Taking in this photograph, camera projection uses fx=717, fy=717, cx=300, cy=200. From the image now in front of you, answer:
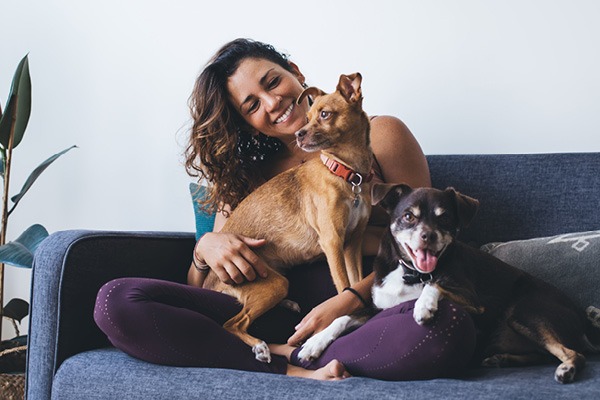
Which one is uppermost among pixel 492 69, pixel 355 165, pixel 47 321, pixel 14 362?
pixel 492 69

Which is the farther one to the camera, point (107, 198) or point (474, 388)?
point (107, 198)

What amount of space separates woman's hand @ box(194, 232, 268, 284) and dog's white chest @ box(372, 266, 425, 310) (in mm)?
422

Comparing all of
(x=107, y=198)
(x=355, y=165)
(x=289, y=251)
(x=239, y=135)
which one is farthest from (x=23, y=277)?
(x=355, y=165)

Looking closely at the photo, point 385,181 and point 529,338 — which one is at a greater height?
point 385,181

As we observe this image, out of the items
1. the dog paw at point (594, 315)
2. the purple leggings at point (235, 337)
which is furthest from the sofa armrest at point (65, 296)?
the dog paw at point (594, 315)

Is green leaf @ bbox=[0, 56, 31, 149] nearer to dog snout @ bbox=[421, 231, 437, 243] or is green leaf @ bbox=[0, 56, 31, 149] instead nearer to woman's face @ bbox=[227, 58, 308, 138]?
woman's face @ bbox=[227, 58, 308, 138]

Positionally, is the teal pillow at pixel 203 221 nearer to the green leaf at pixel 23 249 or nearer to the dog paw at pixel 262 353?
the green leaf at pixel 23 249

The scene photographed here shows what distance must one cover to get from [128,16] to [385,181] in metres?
1.86

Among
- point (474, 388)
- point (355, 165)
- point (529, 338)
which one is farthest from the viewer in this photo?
point (355, 165)

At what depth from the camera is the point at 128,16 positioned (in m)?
3.63

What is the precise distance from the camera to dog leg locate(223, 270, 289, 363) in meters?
2.12

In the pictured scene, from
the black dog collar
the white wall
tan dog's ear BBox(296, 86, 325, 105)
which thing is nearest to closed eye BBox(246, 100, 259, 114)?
tan dog's ear BBox(296, 86, 325, 105)

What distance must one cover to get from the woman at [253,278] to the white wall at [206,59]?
458 millimetres

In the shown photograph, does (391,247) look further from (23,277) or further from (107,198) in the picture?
(23,277)
